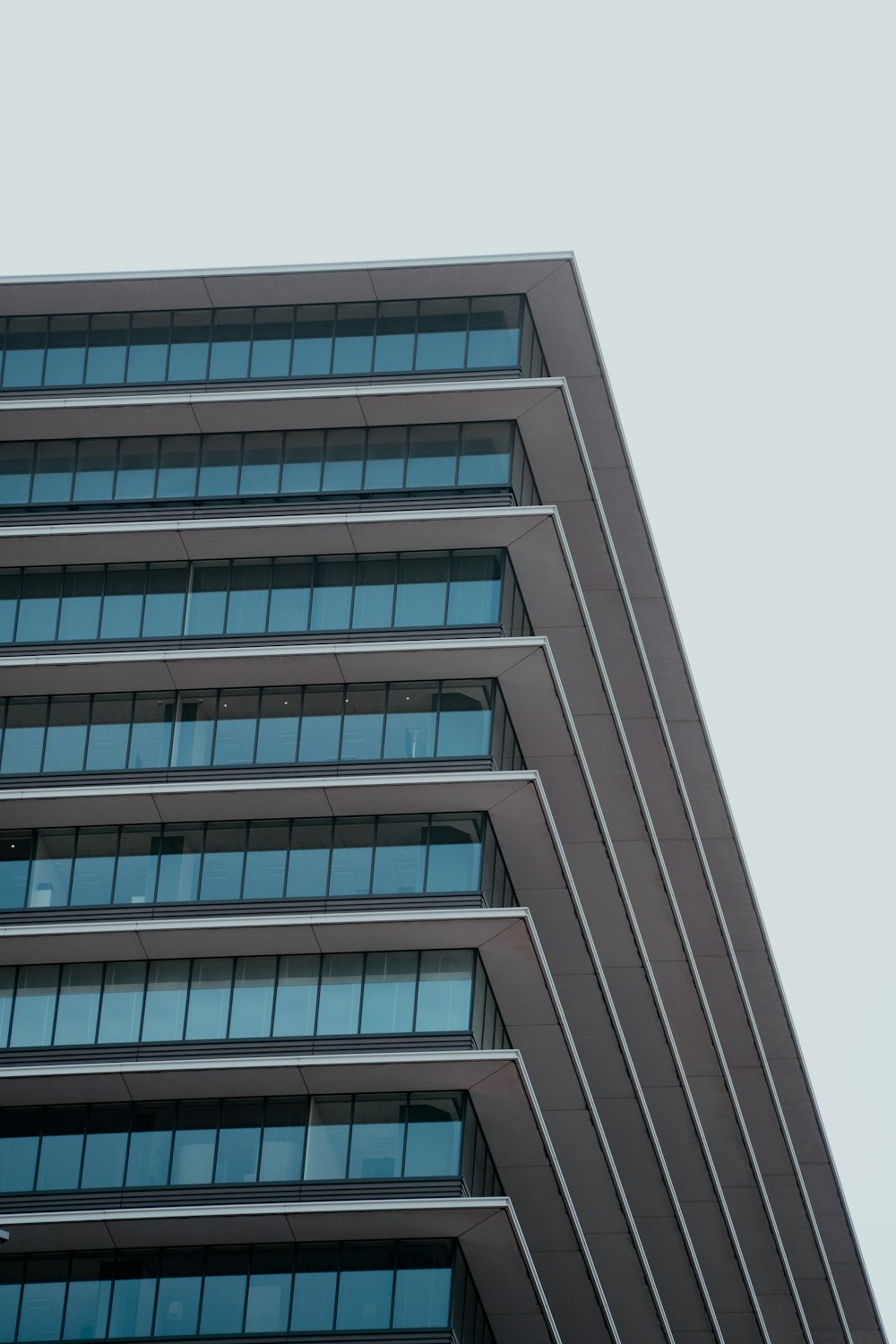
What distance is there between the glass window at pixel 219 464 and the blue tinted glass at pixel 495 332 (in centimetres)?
712

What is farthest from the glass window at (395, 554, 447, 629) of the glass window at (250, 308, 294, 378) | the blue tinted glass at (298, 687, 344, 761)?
the glass window at (250, 308, 294, 378)

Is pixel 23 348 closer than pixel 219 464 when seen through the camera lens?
No

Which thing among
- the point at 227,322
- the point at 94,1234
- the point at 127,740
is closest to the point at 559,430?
the point at 227,322

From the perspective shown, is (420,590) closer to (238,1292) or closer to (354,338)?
(354,338)

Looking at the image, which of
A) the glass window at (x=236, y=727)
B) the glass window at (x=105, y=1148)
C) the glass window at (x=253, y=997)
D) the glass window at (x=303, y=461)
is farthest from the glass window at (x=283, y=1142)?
the glass window at (x=303, y=461)

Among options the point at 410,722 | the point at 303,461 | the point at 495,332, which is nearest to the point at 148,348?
the point at 303,461

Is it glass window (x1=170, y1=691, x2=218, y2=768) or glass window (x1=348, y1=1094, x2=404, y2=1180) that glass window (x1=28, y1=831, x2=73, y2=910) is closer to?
glass window (x1=170, y1=691, x2=218, y2=768)

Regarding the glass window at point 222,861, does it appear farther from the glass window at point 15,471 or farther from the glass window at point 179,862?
the glass window at point 15,471

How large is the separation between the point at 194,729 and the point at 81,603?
17.2 ft

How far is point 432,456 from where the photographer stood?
208ft

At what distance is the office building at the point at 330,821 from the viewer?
181ft

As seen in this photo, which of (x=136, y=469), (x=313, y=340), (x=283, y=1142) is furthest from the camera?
(x=313, y=340)

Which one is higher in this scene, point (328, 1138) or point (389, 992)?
point (389, 992)

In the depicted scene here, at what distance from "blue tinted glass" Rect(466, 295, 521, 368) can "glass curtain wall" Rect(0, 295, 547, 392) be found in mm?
25
